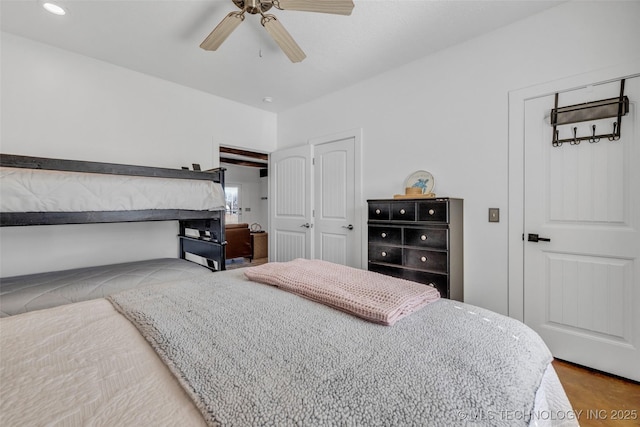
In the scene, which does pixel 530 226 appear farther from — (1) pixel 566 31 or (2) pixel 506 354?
(2) pixel 506 354

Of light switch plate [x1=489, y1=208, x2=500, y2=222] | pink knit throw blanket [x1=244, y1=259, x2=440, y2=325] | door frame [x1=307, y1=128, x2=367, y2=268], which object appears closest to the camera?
pink knit throw blanket [x1=244, y1=259, x2=440, y2=325]

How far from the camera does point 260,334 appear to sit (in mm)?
825

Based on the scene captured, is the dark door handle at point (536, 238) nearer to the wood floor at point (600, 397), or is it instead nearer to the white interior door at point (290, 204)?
the wood floor at point (600, 397)

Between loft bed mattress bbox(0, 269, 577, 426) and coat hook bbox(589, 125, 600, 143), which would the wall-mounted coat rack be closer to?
coat hook bbox(589, 125, 600, 143)

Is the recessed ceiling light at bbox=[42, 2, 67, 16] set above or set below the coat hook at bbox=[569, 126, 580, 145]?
above

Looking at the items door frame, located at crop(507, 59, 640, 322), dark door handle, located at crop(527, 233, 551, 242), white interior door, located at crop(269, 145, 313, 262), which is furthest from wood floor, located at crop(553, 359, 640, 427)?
white interior door, located at crop(269, 145, 313, 262)

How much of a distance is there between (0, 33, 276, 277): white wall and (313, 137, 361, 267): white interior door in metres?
1.35

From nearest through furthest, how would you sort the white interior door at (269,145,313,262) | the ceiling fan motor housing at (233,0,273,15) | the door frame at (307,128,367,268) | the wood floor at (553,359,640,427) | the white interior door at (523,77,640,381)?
the wood floor at (553,359,640,427), the ceiling fan motor housing at (233,0,273,15), the white interior door at (523,77,640,381), the door frame at (307,128,367,268), the white interior door at (269,145,313,262)

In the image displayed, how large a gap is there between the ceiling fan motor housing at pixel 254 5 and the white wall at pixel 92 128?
1.86 meters

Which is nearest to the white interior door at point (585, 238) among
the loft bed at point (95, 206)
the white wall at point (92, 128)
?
the loft bed at point (95, 206)

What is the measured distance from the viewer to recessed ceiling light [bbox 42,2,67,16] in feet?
6.18

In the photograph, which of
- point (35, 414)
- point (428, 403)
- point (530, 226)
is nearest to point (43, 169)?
point (35, 414)

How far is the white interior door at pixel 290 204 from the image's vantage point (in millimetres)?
3486

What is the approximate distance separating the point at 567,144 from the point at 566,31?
30.8 inches
